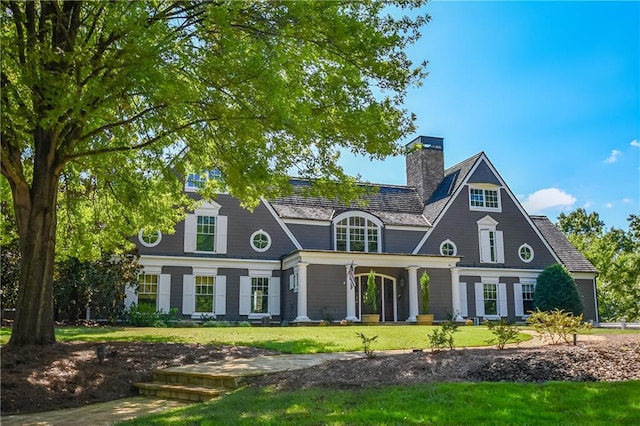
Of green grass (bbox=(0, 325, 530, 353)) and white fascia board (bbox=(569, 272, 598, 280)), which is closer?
green grass (bbox=(0, 325, 530, 353))

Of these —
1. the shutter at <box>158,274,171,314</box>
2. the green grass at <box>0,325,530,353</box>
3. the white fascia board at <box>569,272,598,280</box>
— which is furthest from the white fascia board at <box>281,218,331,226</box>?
the white fascia board at <box>569,272,598,280</box>

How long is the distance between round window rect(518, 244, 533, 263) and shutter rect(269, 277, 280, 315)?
13219 mm

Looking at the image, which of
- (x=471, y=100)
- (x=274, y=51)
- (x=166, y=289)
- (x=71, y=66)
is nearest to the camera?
(x=274, y=51)

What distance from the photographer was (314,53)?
10.2 metres

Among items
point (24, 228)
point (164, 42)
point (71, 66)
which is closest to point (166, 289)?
point (24, 228)

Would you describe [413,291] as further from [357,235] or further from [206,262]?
[206,262]

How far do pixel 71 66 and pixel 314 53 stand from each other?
4.37 m

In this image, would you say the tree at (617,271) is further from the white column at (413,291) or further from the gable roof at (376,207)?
the white column at (413,291)

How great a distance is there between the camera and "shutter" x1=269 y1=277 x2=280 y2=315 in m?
25.2

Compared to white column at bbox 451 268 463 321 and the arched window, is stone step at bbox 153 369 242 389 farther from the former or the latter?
white column at bbox 451 268 463 321

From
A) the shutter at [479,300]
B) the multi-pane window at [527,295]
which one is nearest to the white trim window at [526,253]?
the multi-pane window at [527,295]

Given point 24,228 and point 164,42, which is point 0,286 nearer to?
point 24,228

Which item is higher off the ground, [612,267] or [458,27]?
[458,27]

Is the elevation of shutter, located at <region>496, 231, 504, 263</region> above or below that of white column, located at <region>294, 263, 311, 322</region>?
above
